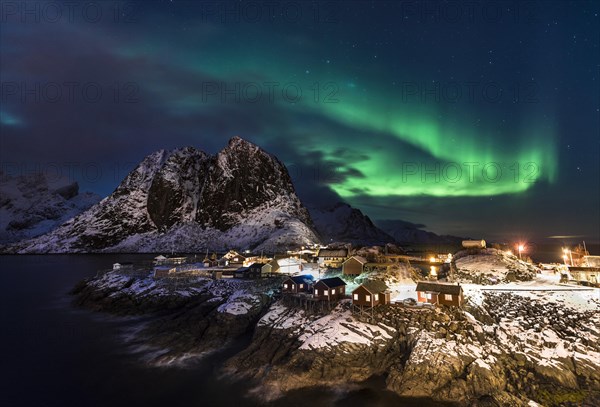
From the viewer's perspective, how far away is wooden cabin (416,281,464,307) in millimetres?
43000

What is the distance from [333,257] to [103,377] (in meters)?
59.0

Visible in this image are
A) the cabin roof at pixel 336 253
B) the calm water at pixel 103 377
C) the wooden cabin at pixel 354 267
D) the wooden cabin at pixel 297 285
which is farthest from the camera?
the cabin roof at pixel 336 253

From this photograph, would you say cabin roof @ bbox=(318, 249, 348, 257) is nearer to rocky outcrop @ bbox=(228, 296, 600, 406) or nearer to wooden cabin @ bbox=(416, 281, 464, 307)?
wooden cabin @ bbox=(416, 281, 464, 307)

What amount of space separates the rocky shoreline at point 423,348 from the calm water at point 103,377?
6.86 ft

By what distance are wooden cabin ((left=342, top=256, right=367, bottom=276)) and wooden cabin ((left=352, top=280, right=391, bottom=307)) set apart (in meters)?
21.6

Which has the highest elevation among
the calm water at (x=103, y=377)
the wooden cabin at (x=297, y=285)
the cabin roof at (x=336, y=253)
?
the cabin roof at (x=336, y=253)

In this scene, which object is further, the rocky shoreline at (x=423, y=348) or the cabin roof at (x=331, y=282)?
the cabin roof at (x=331, y=282)

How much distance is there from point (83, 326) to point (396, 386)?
167 ft

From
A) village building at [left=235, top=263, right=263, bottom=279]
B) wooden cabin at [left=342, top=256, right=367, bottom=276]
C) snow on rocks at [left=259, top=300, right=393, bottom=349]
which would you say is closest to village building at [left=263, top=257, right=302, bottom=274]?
village building at [left=235, top=263, right=263, bottom=279]

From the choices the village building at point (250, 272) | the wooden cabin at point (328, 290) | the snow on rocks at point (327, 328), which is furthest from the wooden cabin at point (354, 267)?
the village building at point (250, 272)

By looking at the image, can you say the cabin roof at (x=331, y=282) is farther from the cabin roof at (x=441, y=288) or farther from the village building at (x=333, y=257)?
the village building at (x=333, y=257)

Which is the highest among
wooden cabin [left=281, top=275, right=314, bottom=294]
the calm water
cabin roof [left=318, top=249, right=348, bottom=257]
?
cabin roof [left=318, top=249, right=348, bottom=257]

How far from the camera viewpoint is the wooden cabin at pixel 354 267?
220 ft

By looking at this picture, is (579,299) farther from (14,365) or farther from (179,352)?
(14,365)
